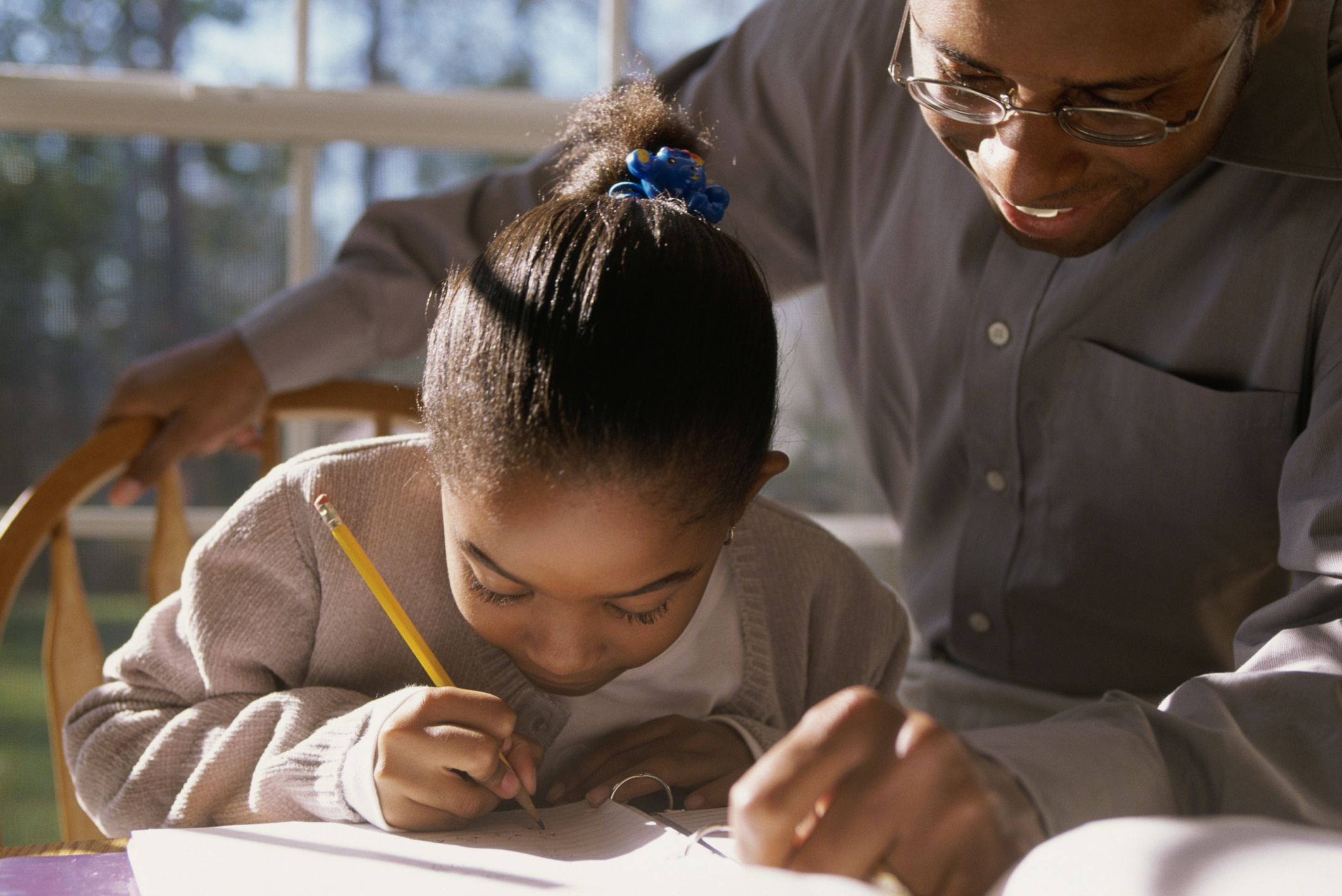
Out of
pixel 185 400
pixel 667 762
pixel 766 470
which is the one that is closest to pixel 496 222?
pixel 185 400

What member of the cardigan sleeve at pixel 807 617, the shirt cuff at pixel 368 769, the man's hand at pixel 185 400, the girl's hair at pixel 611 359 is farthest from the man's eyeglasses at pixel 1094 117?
the man's hand at pixel 185 400

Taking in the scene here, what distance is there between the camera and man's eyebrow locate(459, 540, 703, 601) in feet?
2.59

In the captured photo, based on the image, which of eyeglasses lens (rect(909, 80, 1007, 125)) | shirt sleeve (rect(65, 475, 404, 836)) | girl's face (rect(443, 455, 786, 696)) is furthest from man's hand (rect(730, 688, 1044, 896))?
eyeglasses lens (rect(909, 80, 1007, 125))

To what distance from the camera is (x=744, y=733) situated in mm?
912

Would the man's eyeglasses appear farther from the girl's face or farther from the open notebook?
the open notebook

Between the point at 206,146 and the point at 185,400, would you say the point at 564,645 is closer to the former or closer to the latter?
the point at 185,400

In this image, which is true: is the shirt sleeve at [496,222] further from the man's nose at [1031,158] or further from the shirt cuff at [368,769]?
the shirt cuff at [368,769]

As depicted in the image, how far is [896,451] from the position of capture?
144cm

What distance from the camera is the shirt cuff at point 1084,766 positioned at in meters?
0.63

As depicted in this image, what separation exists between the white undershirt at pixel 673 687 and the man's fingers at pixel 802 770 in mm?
363

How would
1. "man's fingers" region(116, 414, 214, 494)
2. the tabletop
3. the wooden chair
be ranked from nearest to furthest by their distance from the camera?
the tabletop
the wooden chair
"man's fingers" region(116, 414, 214, 494)

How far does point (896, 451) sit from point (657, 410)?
734 millimetres

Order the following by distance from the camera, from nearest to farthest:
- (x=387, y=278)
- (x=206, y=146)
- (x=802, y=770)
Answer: (x=802, y=770) → (x=387, y=278) → (x=206, y=146)

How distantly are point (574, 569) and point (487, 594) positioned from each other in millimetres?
90
